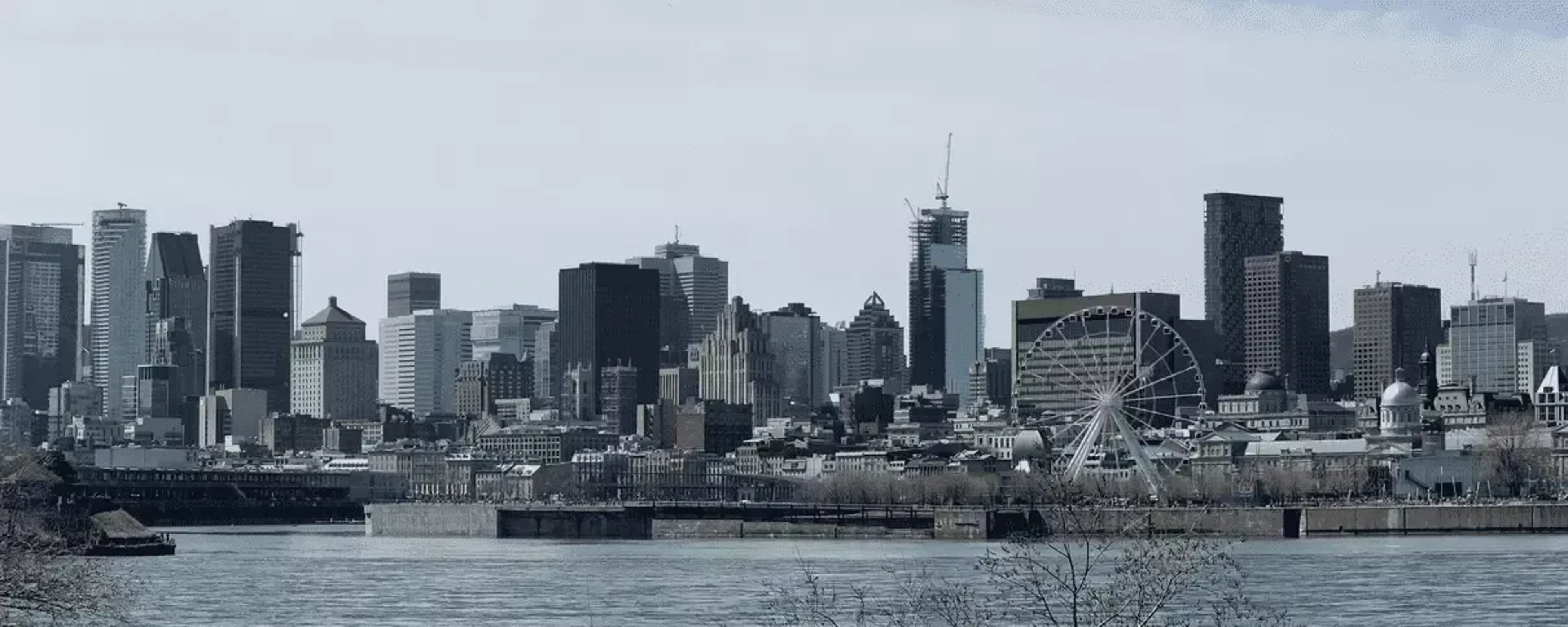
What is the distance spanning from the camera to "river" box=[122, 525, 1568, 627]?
272ft

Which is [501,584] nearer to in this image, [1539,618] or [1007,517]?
[1539,618]

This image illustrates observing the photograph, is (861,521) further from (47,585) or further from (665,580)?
(47,585)

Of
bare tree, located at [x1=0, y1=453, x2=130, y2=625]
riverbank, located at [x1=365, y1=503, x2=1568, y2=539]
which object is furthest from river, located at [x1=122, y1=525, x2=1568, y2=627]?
bare tree, located at [x1=0, y1=453, x2=130, y2=625]

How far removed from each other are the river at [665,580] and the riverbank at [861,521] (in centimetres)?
758

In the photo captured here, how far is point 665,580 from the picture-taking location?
4235 inches

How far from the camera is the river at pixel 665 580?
8300cm

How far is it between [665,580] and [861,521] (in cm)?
7159

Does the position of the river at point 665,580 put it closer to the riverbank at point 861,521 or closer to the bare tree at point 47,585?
the riverbank at point 861,521

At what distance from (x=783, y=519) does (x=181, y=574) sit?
71.5 metres

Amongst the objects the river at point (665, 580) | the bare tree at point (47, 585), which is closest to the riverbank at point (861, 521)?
the river at point (665, 580)

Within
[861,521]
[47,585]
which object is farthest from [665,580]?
[861,521]

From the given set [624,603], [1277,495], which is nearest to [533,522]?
[1277,495]

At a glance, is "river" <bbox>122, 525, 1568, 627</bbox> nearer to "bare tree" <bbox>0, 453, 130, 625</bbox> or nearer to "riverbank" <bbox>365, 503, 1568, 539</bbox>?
"riverbank" <bbox>365, 503, 1568, 539</bbox>

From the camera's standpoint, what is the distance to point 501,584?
104 m
